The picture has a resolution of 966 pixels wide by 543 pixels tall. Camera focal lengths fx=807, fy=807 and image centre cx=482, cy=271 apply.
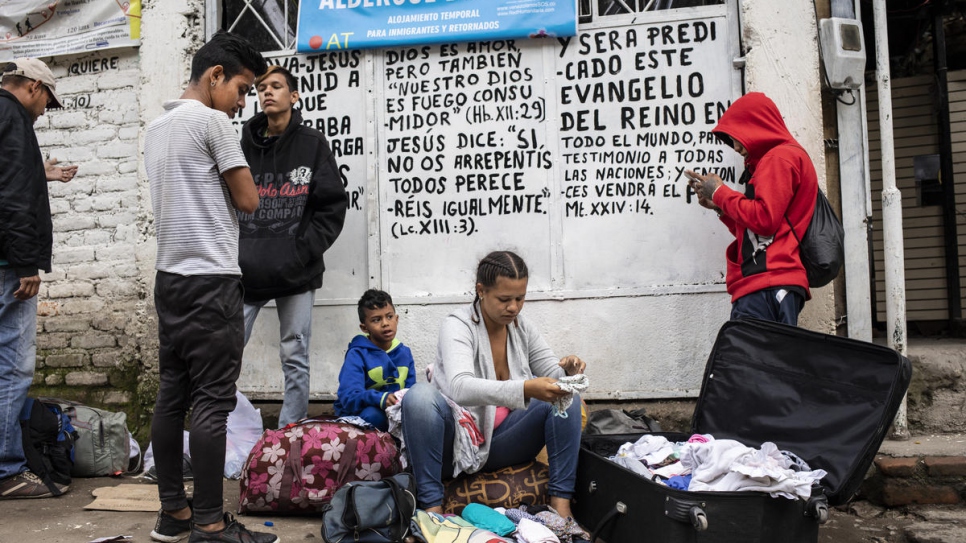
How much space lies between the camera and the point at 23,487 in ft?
13.7

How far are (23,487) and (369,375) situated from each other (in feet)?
6.12

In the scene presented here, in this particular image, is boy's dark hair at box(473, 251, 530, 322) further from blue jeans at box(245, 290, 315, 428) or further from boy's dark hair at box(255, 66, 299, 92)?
boy's dark hair at box(255, 66, 299, 92)

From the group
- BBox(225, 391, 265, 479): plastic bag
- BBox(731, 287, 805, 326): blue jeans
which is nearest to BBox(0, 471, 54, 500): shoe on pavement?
BBox(225, 391, 265, 479): plastic bag

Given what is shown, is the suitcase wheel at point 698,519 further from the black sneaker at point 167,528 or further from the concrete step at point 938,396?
the concrete step at point 938,396

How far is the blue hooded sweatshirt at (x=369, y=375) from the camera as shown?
4.12 meters

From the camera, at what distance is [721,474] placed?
10.5 feet

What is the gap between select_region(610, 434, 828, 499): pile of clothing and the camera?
3037 mm

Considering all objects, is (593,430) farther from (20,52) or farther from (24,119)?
(20,52)

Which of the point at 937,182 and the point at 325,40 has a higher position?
the point at 325,40

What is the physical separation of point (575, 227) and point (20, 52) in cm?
428

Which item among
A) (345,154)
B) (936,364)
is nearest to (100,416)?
(345,154)

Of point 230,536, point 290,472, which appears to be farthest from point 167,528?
point 290,472

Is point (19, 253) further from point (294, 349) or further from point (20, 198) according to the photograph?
point (294, 349)

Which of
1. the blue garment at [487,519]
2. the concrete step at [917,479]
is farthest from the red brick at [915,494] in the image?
the blue garment at [487,519]
